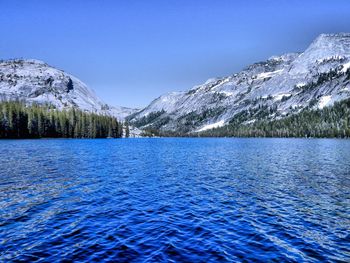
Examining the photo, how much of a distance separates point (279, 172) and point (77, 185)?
3657cm

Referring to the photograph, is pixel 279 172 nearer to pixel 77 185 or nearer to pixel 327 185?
pixel 327 185

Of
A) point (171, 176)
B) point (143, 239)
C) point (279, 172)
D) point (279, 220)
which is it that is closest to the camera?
point (143, 239)

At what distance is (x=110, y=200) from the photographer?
112 ft

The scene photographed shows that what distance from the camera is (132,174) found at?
54594mm

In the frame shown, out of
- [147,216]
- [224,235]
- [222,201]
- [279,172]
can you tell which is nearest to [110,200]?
[147,216]

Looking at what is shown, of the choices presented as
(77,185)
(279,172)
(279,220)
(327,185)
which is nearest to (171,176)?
(77,185)

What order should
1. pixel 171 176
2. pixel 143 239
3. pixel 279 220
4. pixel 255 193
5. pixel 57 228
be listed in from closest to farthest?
pixel 143 239 < pixel 57 228 < pixel 279 220 < pixel 255 193 < pixel 171 176

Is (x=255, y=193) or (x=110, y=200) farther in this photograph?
(x=255, y=193)

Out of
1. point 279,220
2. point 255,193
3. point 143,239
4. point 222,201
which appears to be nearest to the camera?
point 143,239

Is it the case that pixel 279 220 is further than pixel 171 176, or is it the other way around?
pixel 171 176

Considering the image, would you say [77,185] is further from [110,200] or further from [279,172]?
[279,172]

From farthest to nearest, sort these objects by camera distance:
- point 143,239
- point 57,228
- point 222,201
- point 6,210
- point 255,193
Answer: point 255,193, point 222,201, point 6,210, point 57,228, point 143,239

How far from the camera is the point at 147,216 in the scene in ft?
92.1

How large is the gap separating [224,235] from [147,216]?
324 inches
